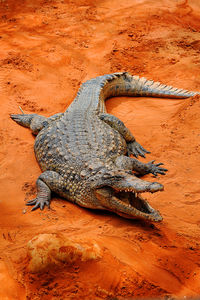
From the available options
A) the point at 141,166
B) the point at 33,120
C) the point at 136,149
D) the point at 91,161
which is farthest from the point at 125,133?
the point at 33,120

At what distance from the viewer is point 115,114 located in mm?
6793

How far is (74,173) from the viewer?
458 cm

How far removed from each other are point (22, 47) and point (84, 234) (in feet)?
21.9

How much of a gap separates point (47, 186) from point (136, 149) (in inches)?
71.5

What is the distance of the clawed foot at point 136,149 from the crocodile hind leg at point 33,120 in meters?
1.43

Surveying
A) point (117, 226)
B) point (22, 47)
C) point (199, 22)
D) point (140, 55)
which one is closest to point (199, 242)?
point (117, 226)

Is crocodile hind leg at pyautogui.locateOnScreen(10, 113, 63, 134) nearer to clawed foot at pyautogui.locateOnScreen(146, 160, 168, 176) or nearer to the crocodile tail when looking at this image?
clawed foot at pyautogui.locateOnScreen(146, 160, 168, 176)

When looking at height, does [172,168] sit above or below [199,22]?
below

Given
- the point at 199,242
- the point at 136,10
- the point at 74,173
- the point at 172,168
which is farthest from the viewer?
the point at 136,10

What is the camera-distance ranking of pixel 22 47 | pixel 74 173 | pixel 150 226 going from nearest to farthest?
pixel 150 226, pixel 74 173, pixel 22 47

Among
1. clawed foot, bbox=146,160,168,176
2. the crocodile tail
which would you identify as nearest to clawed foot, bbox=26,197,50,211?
clawed foot, bbox=146,160,168,176

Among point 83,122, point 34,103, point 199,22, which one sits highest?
point 199,22

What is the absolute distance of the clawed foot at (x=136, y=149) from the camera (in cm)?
562

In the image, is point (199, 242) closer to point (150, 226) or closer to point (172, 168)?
point (150, 226)
